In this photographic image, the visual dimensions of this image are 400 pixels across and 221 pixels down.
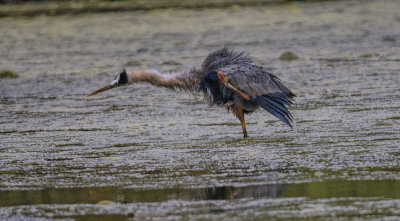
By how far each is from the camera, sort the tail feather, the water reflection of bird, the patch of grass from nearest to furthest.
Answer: the tail feather < the water reflection of bird < the patch of grass

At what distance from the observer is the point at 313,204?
19.1ft

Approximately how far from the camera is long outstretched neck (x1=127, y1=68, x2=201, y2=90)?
971 cm

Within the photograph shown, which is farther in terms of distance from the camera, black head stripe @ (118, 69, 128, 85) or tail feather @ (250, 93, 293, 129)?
black head stripe @ (118, 69, 128, 85)

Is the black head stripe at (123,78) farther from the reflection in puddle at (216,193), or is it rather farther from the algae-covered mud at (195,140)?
the reflection in puddle at (216,193)

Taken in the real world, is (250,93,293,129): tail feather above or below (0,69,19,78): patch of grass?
below

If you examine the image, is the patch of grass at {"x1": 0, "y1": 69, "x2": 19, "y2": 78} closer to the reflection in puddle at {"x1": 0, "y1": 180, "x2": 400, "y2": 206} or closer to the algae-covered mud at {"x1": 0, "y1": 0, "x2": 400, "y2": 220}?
the algae-covered mud at {"x1": 0, "y1": 0, "x2": 400, "y2": 220}

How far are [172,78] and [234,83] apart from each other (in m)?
0.95

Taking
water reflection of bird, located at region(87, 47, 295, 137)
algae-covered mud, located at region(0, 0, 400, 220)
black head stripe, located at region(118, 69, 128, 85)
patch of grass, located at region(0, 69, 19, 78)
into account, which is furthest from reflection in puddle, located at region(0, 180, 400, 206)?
patch of grass, located at region(0, 69, 19, 78)

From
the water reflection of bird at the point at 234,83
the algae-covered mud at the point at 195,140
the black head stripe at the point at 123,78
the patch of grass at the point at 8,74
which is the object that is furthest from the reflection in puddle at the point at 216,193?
the patch of grass at the point at 8,74

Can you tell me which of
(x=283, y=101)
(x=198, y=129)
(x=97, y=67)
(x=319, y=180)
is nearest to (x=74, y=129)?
(x=198, y=129)

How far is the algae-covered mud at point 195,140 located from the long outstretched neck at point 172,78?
1.52 feet

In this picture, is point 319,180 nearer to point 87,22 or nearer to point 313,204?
point 313,204

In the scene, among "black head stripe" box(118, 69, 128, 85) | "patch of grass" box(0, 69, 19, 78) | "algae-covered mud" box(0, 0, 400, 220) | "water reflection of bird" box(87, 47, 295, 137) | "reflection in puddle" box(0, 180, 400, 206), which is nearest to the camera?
"algae-covered mud" box(0, 0, 400, 220)

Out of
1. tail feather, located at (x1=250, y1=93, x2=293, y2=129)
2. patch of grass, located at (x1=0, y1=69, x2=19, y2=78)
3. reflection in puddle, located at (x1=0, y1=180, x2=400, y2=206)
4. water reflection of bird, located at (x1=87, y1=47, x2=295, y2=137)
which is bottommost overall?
reflection in puddle, located at (x1=0, y1=180, x2=400, y2=206)
